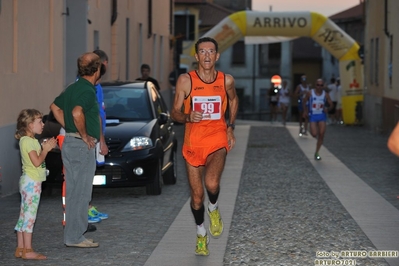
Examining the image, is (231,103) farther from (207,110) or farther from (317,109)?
(317,109)

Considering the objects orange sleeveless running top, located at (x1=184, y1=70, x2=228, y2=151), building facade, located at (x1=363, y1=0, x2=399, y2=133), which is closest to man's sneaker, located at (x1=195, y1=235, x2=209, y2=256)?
orange sleeveless running top, located at (x1=184, y1=70, x2=228, y2=151)

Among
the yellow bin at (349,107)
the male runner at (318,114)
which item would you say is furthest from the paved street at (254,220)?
the yellow bin at (349,107)

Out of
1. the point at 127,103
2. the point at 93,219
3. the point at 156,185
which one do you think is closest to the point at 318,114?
the point at 127,103

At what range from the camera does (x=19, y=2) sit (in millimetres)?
14805

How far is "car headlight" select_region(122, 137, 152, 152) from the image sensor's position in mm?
12969

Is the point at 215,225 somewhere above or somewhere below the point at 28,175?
below

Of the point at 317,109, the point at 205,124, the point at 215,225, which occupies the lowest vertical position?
the point at 215,225

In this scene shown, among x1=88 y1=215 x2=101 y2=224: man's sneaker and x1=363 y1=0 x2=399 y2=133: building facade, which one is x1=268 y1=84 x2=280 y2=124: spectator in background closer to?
x1=363 y1=0 x2=399 y2=133: building facade

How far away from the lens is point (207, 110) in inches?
323

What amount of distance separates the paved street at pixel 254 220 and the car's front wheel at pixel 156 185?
0.11m

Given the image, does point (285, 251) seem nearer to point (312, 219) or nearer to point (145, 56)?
point (312, 219)

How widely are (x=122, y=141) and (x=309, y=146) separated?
12.2 m

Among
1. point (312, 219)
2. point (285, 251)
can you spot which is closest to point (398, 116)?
point (312, 219)

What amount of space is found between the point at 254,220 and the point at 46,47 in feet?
24.6
